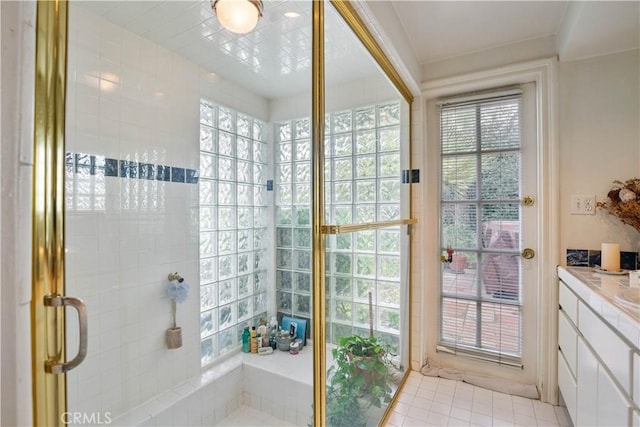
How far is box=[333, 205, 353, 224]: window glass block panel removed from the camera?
1318mm

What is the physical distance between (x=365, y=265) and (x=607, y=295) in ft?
3.27

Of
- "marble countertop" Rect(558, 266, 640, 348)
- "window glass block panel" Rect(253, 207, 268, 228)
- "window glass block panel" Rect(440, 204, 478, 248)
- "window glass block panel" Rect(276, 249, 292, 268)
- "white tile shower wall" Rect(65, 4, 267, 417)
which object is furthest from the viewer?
"window glass block panel" Rect(440, 204, 478, 248)

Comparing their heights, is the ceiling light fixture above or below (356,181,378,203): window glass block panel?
above

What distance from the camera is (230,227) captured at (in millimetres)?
1643

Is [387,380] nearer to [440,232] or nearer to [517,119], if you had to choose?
[440,232]

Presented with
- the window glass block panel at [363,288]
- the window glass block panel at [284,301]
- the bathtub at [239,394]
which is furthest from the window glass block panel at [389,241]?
the bathtub at [239,394]

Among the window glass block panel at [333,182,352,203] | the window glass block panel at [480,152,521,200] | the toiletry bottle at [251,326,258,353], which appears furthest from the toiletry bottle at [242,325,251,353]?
the window glass block panel at [480,152,521,200]

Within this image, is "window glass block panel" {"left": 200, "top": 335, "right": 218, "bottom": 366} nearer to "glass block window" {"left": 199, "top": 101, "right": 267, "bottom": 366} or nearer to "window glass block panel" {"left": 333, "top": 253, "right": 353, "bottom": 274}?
"glass block window" {"left": 199, "top": 101, "right": 267, "bottom": 366}

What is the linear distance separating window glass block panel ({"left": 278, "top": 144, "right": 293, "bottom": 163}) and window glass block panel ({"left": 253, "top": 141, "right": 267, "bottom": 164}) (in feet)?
0.31

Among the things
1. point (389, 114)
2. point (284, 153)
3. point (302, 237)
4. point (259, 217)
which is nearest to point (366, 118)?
point (389, 114)

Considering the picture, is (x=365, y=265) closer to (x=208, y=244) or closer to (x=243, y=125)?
(x=208, y=244)

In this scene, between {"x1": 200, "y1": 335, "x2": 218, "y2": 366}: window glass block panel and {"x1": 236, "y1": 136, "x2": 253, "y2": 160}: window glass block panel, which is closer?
{"x1": 200, "y1": 335, "x2": 218, "y2": 366}: window glass block panel

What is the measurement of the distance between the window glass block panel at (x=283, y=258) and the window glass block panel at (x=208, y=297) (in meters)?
0.36

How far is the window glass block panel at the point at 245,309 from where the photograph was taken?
1.68 meters
